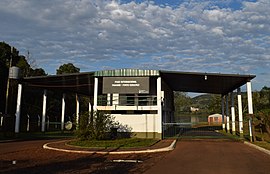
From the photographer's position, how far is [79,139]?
19172 millimetres

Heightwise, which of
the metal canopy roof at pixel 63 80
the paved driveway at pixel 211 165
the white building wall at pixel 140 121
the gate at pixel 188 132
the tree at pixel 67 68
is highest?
the tree at pixel 67 68

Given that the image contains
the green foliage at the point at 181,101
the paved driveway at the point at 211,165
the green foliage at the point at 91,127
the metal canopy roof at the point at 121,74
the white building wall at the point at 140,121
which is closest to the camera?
the paved driveway at the point at 211,165

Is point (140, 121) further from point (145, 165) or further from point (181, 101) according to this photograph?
point (181, 101)

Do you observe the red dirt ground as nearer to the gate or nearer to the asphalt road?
the asphalt road

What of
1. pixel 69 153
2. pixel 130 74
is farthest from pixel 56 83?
pixel 69 153

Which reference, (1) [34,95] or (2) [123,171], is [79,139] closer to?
(2) [123,171]

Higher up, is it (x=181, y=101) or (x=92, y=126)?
(x=181, y=101)

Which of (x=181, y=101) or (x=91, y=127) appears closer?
(x=91, y=127)

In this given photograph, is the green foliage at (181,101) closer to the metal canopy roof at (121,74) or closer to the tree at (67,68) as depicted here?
the tree at (67,68)

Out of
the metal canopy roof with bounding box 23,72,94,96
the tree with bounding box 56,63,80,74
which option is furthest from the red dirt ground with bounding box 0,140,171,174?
the tree with bounding box 56,63,80,74

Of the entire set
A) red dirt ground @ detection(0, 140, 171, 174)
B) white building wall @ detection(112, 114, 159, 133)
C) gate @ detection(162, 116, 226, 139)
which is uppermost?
white building wall @ detection(112, 114, 159, 133)

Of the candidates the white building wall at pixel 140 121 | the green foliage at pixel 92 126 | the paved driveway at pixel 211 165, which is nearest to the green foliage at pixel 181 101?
the white building wall at pixel 140 121

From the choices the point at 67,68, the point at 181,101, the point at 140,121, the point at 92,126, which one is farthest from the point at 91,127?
the point at 181,101

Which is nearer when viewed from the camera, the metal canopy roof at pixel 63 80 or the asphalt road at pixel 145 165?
the asphalt road at pixel 145 165
